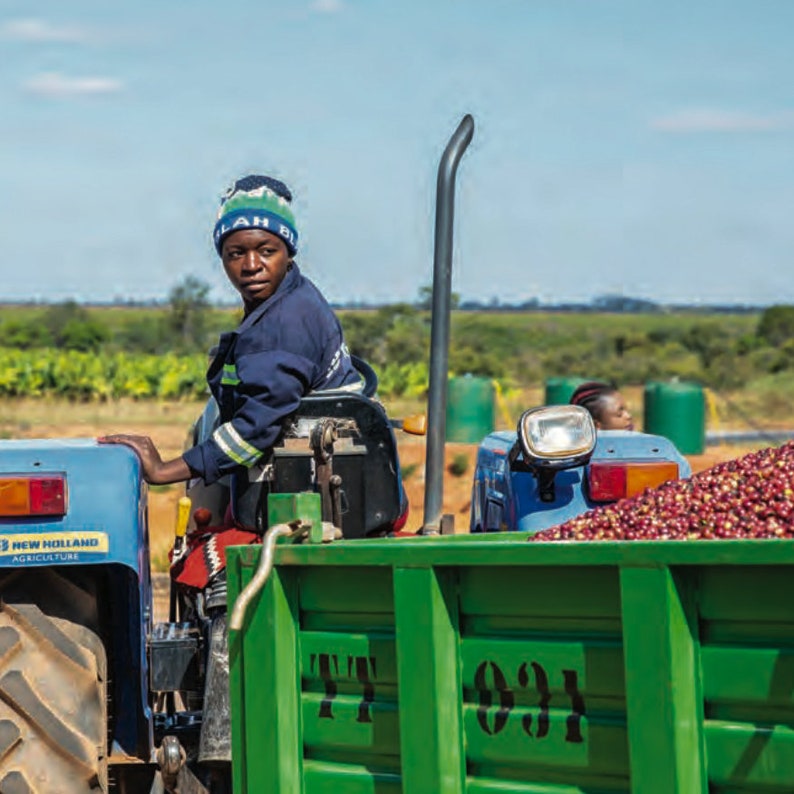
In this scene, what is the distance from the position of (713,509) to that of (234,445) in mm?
1641

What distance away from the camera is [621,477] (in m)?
5.65

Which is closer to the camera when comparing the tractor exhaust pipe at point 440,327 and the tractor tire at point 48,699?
the tractor tire at point 48,699

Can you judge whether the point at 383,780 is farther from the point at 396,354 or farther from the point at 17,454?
the point at 396,354

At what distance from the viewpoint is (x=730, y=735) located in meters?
3.19

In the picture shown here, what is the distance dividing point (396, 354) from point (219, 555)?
47316 millimetres

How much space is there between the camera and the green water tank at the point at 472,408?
25531mm

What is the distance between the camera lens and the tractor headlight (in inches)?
200

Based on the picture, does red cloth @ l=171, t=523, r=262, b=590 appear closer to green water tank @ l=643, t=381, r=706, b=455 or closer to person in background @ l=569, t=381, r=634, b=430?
person in background @ l=569, t=381, r=634, b=430

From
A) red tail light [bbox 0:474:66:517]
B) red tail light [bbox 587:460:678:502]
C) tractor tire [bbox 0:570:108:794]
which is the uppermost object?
red tail light [bbox 0:474:66:517]

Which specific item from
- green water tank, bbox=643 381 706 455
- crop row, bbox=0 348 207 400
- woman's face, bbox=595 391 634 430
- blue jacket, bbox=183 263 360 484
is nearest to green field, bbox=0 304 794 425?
crop row, bbox=0 348 207 400

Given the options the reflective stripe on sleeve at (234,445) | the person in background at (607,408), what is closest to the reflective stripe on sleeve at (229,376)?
the reflective stripe on sleeve at (234,445)

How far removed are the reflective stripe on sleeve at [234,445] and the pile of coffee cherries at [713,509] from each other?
1.13 m

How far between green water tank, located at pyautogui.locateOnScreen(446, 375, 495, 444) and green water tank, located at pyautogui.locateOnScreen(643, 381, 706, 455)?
248 cm

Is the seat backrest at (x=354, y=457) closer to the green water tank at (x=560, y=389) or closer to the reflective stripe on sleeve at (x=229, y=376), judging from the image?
the reflective stripe on sleeve at (x=229, y=376)
